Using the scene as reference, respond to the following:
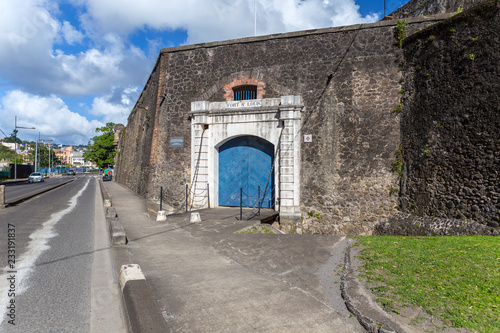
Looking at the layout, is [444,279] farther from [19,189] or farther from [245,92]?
[19,189]

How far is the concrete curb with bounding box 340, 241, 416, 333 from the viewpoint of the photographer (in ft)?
10.1

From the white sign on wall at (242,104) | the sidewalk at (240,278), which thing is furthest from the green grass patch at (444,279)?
the white sign on wall at (242,104)

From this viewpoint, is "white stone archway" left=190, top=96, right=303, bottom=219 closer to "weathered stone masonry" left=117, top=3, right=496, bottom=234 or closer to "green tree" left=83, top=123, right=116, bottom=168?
"weathered stone masonry" left=117, top=3, right=496, bottom=234

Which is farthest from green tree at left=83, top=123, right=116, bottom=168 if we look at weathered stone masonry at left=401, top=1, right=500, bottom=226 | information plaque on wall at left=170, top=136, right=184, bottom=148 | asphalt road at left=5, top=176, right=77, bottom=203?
weathered stone masonry at left=401, top=1, right=500, bottom=226

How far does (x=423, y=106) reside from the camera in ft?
30.8

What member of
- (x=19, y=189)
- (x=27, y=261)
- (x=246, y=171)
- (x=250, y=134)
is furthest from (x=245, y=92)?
(x=19, y=189)

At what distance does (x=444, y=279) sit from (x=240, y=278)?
2766 mm

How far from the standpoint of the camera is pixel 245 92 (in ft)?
39.5

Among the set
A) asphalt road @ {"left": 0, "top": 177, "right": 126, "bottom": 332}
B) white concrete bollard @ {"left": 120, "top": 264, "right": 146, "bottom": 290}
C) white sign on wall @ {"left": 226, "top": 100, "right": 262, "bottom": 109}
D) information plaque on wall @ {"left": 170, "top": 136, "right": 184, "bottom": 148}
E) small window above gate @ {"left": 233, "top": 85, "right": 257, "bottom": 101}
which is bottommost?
asphalt road @ {"left": 0, "top": 177, "right": 126, "bottom": 332}

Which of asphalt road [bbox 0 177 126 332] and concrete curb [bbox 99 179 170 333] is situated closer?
concrete curb [bbox 99 179 170 333]

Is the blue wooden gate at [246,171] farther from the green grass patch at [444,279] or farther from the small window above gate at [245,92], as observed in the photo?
the green grass patch at [444,279]

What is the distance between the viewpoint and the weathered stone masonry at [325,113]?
34.0 feet

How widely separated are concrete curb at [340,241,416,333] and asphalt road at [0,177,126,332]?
266 centimetres

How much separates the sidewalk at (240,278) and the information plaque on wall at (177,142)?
15.6 feet
